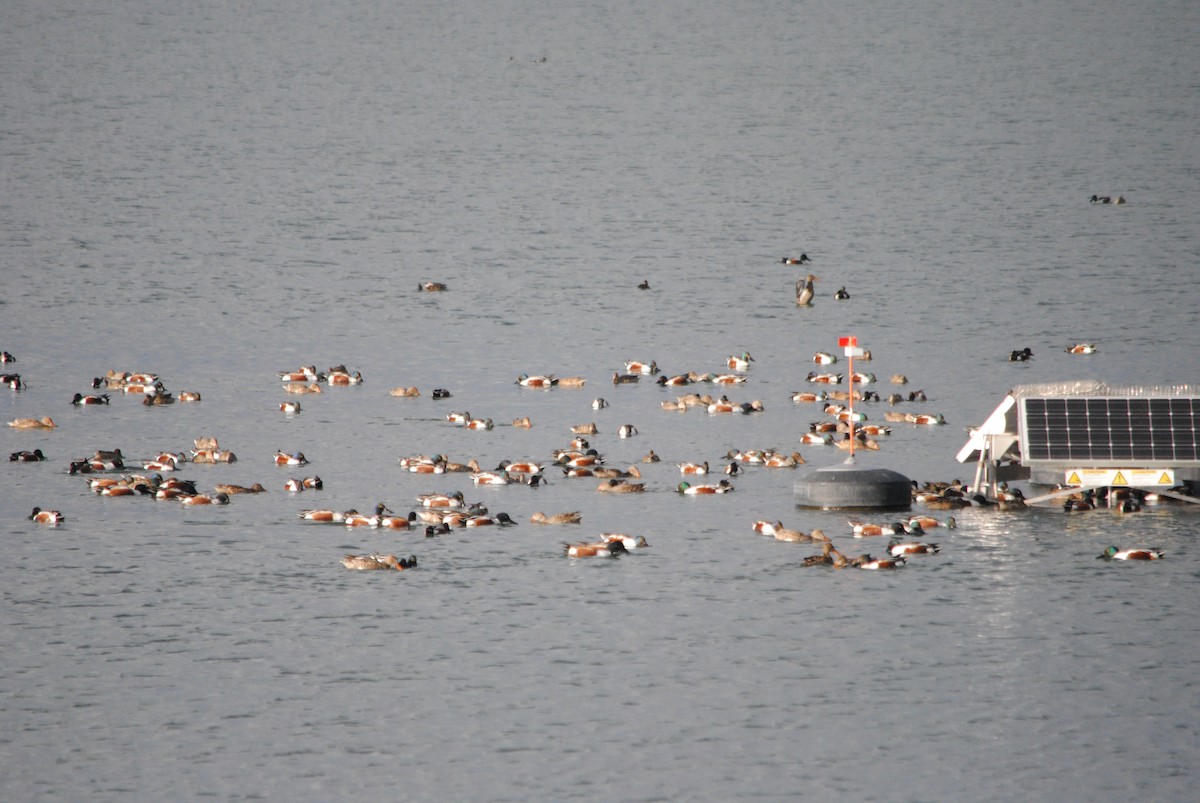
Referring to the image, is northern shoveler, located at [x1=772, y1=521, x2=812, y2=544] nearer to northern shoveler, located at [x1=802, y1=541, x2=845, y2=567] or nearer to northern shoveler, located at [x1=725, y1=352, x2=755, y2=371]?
northern shoveler, located at [x1=802, y1=541, x2=845, y2=567]

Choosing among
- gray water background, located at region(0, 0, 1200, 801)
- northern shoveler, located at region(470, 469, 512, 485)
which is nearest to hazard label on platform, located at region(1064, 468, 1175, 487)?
gray water background, located at region(0, 0, 1200, 801)

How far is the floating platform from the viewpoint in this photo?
43.3m

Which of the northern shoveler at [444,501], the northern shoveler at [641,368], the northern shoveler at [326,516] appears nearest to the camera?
the northern shoveler at [326,516]

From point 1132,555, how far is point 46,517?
23655 millimetres

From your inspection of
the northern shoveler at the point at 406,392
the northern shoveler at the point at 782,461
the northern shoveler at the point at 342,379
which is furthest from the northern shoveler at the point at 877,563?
the northern shoveler at the point at 342,379

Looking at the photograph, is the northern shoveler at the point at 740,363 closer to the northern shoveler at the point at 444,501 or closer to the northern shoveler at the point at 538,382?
the northern shoveler at the point at 538,382

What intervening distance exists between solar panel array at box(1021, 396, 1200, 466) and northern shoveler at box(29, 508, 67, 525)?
71.1 feet

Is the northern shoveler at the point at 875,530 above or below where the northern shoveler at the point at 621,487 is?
below

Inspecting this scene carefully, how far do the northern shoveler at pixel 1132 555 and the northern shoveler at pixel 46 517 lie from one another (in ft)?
74.7

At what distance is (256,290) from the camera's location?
333ft

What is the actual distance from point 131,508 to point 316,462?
24.8ft

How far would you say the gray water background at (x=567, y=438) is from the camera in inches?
1084

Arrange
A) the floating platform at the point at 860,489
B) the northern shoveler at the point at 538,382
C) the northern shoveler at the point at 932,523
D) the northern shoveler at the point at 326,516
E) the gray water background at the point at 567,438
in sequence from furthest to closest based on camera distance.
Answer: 1. the northern shoveler at the point at 538,382
2. the northern shoveler at the point at 326,516
3. the floating platform at the point at 860,489
4. the northern shoveler at the point at 932,523
5. the gray water background at the point at 567,438

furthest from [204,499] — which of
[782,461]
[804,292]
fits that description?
[804,292]
